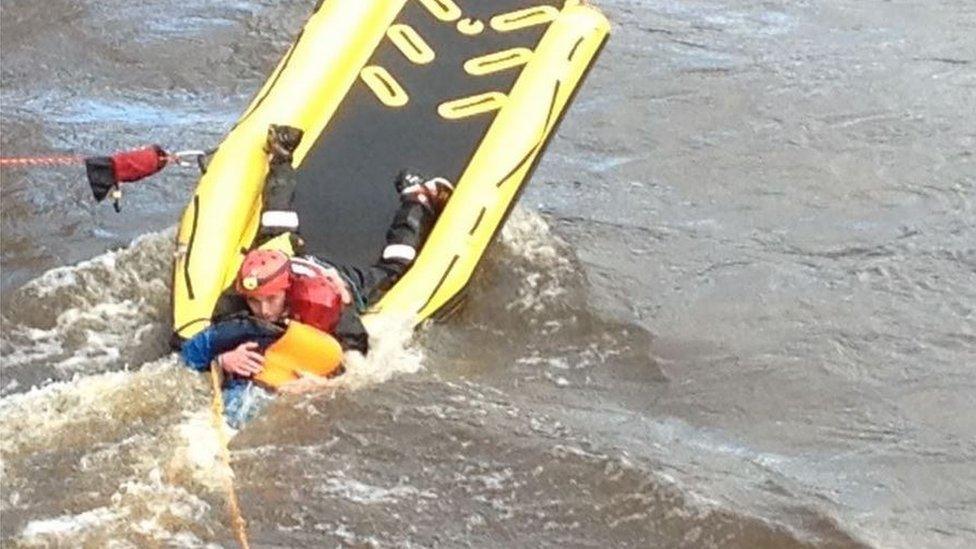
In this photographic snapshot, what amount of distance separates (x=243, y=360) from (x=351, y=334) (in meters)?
0.41

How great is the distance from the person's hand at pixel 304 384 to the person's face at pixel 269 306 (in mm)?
213

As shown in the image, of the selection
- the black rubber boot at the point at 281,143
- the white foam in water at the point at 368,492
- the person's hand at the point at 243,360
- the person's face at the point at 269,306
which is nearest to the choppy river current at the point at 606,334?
the white foam in water at the point at 368,492

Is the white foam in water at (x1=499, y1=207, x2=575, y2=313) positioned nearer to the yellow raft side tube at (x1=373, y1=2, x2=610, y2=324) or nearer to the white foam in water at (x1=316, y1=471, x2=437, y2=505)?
the yellow raft side tube at (x1=373, y1=2, x2=610, y2=324)

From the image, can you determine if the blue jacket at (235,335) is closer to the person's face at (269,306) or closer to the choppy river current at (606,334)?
the person's face at (269,306)

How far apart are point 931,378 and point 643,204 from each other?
179 cm

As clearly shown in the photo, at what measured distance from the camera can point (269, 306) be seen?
5617 mm

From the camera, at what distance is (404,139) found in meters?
6.73

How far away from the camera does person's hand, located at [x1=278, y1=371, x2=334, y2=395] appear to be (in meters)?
5.58

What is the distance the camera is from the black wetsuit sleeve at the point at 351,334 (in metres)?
5.75

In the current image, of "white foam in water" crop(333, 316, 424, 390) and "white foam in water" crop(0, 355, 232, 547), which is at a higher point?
"white foam in water" crop(333, 316, 424, 390)

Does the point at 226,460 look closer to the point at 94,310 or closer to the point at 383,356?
the point at 383,356

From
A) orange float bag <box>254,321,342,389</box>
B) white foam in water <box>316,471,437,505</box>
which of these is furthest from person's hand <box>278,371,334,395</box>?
white foam in water <box>316,471,437,505</box>

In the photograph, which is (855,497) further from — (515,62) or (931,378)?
(515,62)

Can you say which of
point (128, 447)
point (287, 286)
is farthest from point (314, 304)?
point (128, 447)
